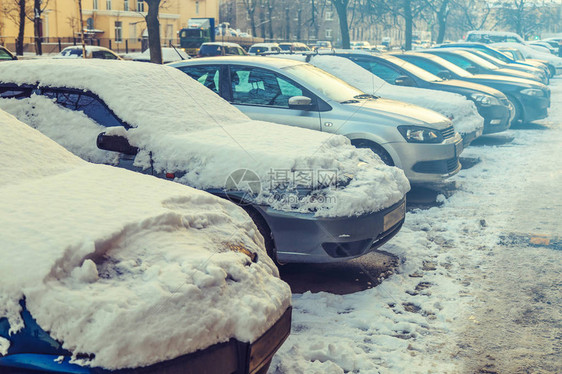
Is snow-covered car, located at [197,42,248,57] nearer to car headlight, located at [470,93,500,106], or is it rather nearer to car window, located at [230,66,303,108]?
car headlight, located at [470,93,500,106]

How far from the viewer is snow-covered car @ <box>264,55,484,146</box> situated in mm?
10023

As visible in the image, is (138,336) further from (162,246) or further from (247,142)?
(247,142)

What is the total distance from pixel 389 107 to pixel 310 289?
12.7ft

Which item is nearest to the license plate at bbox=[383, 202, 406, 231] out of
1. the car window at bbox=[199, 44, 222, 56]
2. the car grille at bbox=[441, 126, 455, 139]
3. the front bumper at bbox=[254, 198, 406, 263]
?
the front bumper at bbox=[254, 198, 406, 263]

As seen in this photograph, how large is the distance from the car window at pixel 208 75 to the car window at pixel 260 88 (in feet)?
0.68

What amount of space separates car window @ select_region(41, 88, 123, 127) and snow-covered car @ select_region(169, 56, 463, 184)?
2.62 m

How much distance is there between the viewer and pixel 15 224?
256 centimetres

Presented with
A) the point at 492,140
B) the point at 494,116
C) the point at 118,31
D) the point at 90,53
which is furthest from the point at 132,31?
the point at 494,116

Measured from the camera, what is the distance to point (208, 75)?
787cm

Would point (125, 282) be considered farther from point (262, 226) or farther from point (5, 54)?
point (5, 54)

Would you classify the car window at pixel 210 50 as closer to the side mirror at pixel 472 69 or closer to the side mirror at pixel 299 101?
the side mirror at pixel 472 69

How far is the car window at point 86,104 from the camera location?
16.6 ft


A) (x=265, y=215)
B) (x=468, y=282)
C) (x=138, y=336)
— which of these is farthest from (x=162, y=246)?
(x=468, y=282)

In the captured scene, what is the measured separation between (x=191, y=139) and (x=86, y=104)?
0.96m
